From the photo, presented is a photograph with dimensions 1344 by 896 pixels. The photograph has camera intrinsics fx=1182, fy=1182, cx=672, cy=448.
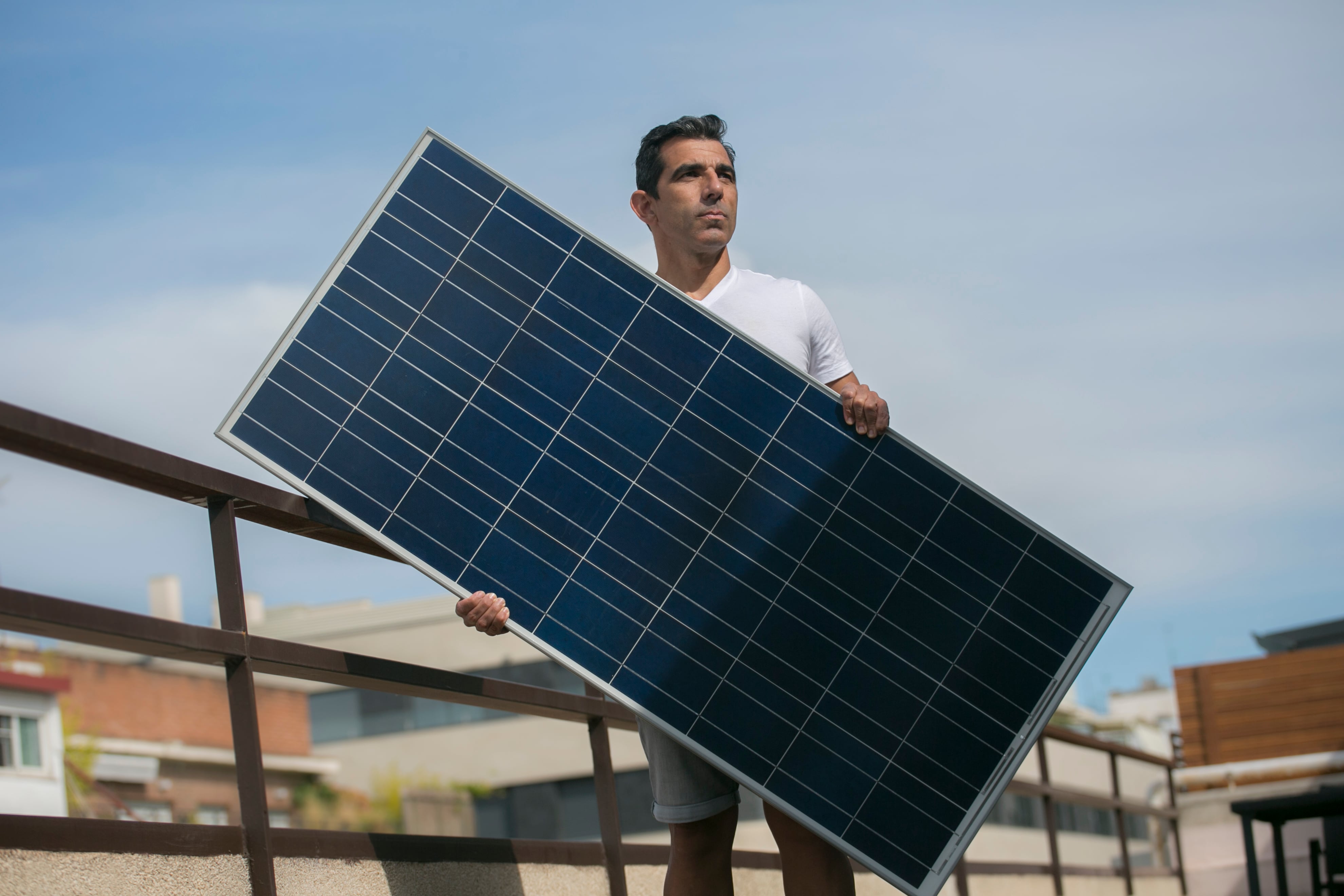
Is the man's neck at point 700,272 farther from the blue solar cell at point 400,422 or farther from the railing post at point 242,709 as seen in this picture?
the railing post at point 242,709

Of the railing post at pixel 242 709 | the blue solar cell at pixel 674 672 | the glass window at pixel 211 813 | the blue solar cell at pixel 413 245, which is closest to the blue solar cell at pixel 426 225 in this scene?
the blue solar cell at pixel 413 245

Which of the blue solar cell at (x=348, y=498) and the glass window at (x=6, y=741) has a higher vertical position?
the blue solar cell at (x=348, y=498)

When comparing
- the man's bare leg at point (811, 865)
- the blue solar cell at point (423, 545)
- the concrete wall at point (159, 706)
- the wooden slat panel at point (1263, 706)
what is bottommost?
the concrete wall at point (159, 706)

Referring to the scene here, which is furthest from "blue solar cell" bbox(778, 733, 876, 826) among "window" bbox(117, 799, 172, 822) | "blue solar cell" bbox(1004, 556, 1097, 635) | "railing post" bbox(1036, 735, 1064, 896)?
"window" bbox(117, 799, 172, 822)

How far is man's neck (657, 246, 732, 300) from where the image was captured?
11.0 ft

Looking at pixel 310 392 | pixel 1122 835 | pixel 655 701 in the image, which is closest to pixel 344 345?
pixel 310 392

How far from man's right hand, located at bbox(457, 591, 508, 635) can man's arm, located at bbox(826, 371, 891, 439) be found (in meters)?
0.97

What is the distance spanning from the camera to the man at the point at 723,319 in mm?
3037

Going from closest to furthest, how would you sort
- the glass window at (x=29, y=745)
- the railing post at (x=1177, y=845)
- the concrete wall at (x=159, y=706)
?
the railing post at (x=1177, y=845) → the glass window at (x=29, y=745) → the concrete wall at (x=159, y=706)

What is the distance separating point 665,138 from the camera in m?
3.39

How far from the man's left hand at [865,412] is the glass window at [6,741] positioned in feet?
179

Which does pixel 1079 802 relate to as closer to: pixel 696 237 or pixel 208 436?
pixel 696 237

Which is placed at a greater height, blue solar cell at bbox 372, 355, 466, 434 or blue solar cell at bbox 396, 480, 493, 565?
blue solar cell at bbox 372, 355, 466, 434

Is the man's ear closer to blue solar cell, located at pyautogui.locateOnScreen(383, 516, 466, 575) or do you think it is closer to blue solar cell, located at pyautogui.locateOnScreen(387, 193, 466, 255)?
blue solar cell, located at pyautogui.locateOnScreen(387, 193, 466, 255)
